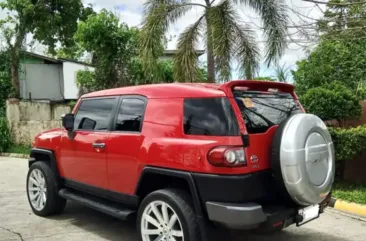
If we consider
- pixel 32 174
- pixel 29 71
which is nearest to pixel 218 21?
pixel 32 174

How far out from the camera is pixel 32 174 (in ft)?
20.5

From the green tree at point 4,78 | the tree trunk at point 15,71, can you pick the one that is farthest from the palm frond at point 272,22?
the green tree at point 4,78

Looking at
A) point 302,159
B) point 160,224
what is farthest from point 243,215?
point 160,224

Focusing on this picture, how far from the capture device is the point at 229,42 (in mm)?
11508

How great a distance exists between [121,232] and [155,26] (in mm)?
7641

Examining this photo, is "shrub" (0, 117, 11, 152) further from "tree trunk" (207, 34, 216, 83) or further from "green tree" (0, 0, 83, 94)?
"tree trunk" (207, 34, 216, 83)

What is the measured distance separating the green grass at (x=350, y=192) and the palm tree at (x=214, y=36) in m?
4.65

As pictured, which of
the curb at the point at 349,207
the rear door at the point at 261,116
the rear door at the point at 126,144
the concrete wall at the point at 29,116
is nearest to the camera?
the rear door at the point at 261,116

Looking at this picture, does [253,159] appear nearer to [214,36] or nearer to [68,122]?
[68,122]

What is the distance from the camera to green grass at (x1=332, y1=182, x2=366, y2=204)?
663 centimetres

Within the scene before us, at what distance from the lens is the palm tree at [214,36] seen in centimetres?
1147

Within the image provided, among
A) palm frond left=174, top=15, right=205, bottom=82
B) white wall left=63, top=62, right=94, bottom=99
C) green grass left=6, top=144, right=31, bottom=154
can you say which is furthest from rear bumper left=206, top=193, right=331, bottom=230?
white wall left=63, top=62, right=94, bottom=99

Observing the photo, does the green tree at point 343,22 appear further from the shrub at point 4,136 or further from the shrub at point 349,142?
the shrub at point 4,136

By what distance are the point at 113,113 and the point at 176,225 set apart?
161 cm
